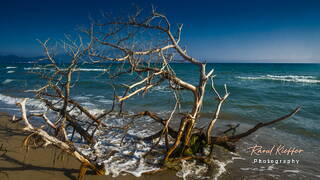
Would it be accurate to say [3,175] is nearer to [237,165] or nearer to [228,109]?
[237,165]

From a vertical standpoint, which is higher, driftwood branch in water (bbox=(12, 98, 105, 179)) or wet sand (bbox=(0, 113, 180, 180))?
driftwood branch in water (bbox=(12, 98, 105, 179))

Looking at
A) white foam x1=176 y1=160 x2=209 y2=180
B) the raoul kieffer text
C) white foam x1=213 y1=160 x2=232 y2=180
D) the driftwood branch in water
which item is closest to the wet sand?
white foam x1=176 y1=160 x2=209 y2=180

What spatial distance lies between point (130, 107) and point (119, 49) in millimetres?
6871

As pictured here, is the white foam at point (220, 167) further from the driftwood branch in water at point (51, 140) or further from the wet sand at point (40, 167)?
the driftwood branch in water at point (51, 140)

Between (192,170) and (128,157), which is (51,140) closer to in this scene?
(128,157)

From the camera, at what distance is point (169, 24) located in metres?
4.03

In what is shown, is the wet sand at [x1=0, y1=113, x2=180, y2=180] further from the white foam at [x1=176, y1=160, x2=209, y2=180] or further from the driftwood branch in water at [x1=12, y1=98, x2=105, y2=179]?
the driftwood branch in water at [x1=12, y1=98, x2=105, y2=179]

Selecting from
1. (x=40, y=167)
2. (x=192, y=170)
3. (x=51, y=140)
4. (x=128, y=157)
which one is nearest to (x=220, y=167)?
(x=192, y=170)

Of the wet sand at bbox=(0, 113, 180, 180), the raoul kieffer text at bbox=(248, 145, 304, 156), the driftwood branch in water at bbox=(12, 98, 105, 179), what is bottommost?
the raoul kieffer text at bbox=(248, 145, 304, 156)

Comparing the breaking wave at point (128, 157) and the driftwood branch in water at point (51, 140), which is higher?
the driftwood branch in water at point (51, 140)

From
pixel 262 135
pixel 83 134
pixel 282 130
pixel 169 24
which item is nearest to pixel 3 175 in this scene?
pixel 83 134

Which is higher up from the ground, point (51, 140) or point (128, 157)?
point (51, 140)

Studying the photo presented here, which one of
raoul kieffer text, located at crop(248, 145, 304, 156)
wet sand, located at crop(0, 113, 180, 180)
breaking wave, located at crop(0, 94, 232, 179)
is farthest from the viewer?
raoul kieffer text, located at crop(248, 145, 304, 156)

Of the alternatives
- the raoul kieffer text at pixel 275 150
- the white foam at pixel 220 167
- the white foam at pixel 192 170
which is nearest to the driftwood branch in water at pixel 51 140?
the white foam at pixel 192 170
